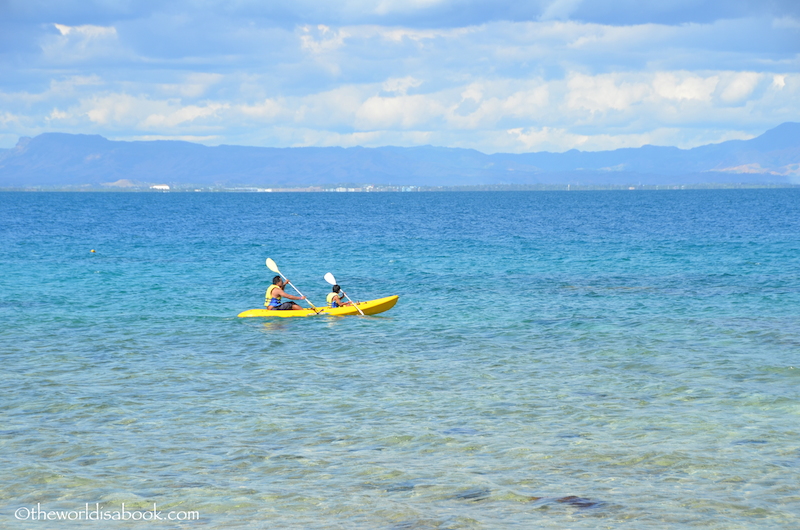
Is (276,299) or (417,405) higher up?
(276,299)

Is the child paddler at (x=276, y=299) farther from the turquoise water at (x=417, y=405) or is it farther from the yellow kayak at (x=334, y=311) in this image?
the turquoise water at (x=417, y=405)

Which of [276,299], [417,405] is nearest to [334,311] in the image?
[276,299]

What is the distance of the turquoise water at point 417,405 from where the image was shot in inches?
446

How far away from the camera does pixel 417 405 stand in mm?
16391

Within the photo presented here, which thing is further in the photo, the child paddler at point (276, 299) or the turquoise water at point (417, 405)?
the child paddler at point (276, 299)

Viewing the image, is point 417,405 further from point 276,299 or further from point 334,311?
point 276,299

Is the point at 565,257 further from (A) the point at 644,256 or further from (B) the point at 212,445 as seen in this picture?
(B) the point at 212,445

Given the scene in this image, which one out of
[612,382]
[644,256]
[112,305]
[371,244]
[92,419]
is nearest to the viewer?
[92,419]

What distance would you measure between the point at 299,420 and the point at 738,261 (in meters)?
35.9

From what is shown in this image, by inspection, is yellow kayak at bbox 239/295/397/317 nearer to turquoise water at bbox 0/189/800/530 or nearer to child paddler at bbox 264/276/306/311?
child paddler at bbox 264/276/306/311

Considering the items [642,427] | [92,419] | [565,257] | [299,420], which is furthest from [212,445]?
[565,257]

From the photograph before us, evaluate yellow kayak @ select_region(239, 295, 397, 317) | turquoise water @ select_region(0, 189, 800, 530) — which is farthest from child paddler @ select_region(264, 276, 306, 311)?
turquoise water @ select_region(0, 189, 800, 530)

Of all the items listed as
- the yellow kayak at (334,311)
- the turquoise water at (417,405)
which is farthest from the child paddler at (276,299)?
the turquoise water at (417,405)

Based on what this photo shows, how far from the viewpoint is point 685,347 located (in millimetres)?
21844
